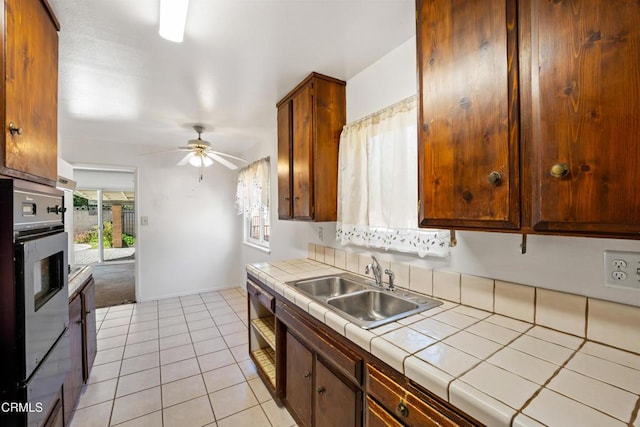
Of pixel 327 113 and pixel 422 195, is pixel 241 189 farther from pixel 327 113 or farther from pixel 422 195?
pixel 422 195

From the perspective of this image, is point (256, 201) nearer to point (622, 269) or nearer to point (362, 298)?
point (362, 298)

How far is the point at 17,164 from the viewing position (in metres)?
1.00

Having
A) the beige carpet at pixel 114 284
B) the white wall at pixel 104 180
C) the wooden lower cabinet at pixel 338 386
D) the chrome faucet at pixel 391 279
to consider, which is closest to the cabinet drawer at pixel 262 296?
the wooden lower cabinet at pixel 338 386

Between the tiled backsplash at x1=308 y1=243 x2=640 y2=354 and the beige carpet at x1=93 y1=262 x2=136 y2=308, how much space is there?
4.31 metres

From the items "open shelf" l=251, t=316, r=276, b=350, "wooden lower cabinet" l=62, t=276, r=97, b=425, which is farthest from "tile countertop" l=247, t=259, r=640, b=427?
"wooden lower cabinet" l=62, t=276, r=97, b=425

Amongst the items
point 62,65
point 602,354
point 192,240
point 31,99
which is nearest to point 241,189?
point 192,240

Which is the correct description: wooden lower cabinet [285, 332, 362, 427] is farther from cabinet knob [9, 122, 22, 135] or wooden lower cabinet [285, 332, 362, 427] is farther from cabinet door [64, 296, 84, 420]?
cabinet knob [9, 122, 22, 135]

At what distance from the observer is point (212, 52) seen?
164cm

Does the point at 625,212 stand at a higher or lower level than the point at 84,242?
higher

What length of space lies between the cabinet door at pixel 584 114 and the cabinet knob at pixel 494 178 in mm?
94

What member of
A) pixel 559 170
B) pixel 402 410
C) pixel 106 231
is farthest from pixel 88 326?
pixel 106 231

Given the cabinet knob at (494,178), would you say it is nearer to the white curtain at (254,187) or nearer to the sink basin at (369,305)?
the sink basin at (369,305)

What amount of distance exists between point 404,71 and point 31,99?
5.92ft

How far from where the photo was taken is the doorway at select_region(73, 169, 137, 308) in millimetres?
4966
